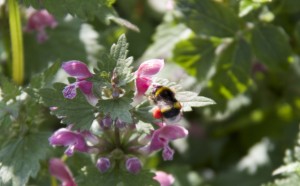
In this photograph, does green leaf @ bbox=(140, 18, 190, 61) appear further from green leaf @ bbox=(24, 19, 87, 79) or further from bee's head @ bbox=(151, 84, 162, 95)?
bee's head @ bbox=(151, 84, 162, 95)

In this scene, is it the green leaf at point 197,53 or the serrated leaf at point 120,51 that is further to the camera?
the green leaf at point 197,53

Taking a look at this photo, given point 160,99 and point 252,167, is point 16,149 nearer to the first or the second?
A: point 160,99

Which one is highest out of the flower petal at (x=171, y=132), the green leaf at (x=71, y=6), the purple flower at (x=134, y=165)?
the green leaf at (x=71, y=6)

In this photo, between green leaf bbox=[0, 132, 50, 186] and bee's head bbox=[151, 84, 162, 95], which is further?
green leaf bbox=[0, 132, 50, 186]

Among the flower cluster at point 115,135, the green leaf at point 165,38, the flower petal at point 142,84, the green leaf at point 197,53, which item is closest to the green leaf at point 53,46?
the green leaf at point 165,38

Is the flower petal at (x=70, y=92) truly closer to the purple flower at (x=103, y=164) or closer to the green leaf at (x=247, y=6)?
the purple flower at (x=103, y=164)

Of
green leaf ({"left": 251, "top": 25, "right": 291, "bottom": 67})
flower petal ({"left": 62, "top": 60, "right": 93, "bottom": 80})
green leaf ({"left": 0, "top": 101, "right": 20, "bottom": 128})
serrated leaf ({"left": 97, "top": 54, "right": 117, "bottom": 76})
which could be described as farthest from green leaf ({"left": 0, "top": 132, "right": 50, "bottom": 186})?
green leaf ({"left": 251, "top": 25, "right": 291, "bottom": 67})

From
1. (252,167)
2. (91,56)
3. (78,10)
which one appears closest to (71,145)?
(78,10)
